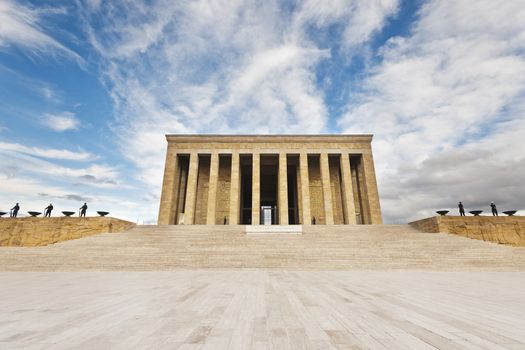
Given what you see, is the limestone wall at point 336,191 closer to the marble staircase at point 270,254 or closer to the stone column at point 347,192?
the stone column at point 347,192

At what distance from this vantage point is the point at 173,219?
80.5 ft

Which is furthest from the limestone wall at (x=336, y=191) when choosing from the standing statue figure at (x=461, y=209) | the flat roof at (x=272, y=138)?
the standing statue figure at (x=461, y=209)

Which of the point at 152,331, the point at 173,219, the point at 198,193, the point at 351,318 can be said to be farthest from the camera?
the point at 198,193

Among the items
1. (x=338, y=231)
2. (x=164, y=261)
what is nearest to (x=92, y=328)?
(x=164, y=261)

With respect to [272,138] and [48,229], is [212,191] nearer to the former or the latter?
[272,138]

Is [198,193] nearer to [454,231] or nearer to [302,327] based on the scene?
[454,231]

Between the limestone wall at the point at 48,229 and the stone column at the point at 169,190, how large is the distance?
792cm

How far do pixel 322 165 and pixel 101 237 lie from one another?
19821 mm

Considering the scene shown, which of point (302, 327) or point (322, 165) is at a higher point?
point (322, 165)

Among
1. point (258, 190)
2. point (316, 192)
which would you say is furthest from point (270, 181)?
point (258, 190)

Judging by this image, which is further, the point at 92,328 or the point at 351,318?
the point at 351,318

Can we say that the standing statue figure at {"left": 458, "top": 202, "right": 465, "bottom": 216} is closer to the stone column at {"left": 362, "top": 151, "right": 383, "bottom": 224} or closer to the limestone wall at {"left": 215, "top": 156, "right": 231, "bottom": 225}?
the stone column at {"left": 362, "top": 151, "right": 383, "bottom": 224}

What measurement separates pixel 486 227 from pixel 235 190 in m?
19.4

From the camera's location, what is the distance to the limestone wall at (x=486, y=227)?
580 inches
